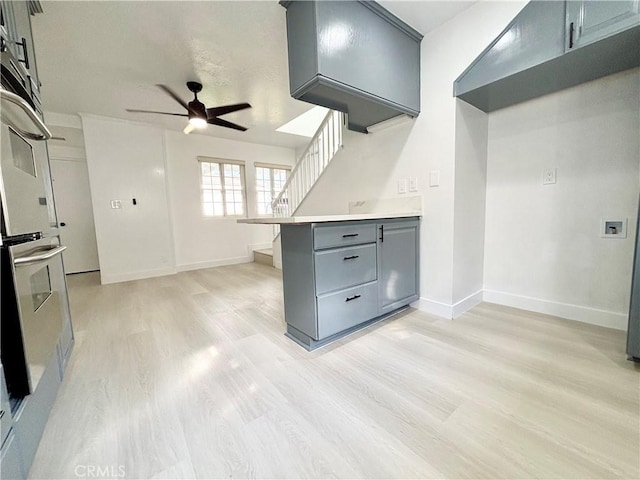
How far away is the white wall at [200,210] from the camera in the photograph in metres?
4.34

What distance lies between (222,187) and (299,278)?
3828mm

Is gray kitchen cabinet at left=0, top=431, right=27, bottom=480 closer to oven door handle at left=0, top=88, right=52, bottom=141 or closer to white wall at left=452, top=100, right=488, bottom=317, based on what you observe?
oven door handle at left=0, top=88, right=52, bottom=141

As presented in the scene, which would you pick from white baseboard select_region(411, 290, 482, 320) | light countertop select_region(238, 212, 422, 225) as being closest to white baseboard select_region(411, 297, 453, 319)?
white baseboard select_region(411, 290, 482, 320)

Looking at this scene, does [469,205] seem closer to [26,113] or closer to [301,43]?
[301,43]

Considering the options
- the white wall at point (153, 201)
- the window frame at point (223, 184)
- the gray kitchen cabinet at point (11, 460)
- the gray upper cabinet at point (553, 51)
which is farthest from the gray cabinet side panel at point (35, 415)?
the window frame at point (223, 184)

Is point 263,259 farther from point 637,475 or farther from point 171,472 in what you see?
point 637,475

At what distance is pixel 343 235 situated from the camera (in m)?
1.68

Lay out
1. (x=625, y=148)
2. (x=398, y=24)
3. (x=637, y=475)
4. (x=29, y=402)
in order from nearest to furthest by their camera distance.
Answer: (x=637, y=475) < (x=29, y=402) < (x=625, y=148) < (x=398, y=24)

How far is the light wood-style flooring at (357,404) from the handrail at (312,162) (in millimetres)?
2206

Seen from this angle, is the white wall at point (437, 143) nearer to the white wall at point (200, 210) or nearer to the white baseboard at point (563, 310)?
the white baseboard at point (563, 310)

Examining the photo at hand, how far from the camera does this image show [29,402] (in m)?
0.93

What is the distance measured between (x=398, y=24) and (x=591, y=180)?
5.87 feet

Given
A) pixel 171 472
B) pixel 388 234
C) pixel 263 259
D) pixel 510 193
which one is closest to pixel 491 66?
pixel 510 193

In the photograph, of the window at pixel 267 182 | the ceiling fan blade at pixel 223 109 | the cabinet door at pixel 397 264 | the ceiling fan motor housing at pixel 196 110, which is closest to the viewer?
the cabinet door at pixel 397 264
